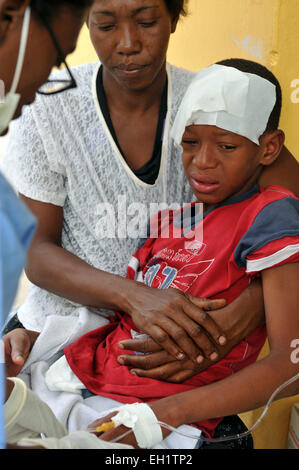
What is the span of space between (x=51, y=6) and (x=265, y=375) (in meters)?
0.95

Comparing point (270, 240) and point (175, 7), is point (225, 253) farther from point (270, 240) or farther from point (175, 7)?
point (175, 7)

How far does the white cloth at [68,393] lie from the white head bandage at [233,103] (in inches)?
24.3

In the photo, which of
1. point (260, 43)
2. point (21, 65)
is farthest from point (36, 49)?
point (260, 43)

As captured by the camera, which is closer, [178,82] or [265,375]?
[265,375]

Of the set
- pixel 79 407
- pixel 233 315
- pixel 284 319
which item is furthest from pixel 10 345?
pixel 284 319

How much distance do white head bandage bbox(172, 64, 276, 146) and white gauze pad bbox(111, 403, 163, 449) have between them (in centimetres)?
75

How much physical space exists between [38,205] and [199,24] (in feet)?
3.73

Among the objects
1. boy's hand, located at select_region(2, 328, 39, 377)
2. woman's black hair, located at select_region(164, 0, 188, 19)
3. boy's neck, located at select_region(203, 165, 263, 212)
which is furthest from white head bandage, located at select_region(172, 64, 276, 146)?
boy's hand, located at select_region(2, 328, 39, 377)

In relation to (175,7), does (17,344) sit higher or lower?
lower

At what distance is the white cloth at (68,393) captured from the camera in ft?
4.97

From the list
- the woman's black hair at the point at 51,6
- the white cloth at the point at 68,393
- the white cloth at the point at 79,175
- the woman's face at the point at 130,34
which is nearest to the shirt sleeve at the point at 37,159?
the white cloth at the point at 79,175

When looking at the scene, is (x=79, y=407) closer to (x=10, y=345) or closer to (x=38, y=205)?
(x=10, y=345)

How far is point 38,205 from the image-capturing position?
1.97m

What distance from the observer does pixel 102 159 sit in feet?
6.61
